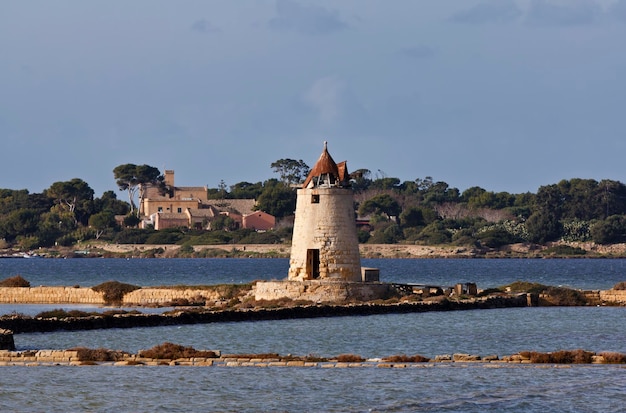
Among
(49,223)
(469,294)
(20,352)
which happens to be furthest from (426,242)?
(20,352)

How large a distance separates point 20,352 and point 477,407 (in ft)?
33.4

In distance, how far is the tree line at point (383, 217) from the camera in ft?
477

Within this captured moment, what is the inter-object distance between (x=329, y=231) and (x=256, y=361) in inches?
601

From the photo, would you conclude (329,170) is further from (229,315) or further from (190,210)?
(190,210)

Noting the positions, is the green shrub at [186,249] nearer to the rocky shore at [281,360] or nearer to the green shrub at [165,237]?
the green shrub at [165,237]

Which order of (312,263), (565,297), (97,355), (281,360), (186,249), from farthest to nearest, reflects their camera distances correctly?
(186,249)
(565,297)
(312,263)
(281,360)
(97,355)

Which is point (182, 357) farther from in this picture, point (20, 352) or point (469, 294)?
point (469, 294)

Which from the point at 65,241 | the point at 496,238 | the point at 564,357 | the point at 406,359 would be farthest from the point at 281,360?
the point at 65,241

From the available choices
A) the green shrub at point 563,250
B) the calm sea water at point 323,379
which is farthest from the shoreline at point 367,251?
the calm sea water at point 323,379

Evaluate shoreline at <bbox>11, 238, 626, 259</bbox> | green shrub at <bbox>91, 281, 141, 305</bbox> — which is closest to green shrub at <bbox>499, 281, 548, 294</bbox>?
green shrub at <bbox>91, 281, 141, 305</bbox>

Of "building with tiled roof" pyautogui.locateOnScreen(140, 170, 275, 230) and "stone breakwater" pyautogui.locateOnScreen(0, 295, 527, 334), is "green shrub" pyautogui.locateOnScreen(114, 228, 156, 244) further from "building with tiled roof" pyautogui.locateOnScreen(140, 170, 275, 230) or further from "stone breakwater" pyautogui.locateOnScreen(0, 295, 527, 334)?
"stone breakwater" pyautogui.locateOnScreen(0, 295, 527, 334)

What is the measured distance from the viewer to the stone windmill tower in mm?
43875

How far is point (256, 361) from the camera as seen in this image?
1135 inches

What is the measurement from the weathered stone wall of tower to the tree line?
94321 mm
